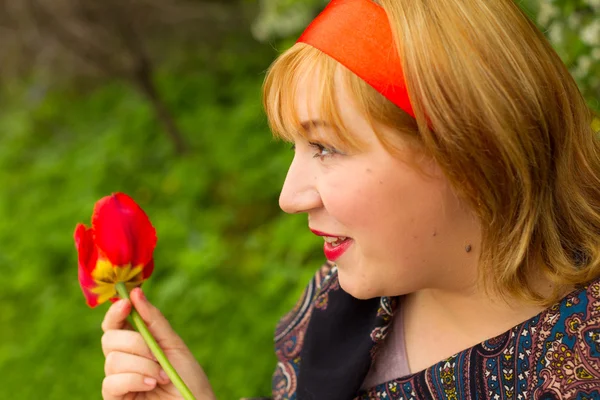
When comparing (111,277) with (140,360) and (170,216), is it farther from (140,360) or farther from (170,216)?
(170,216)

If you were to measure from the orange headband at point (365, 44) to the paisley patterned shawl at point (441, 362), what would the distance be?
0.51 m

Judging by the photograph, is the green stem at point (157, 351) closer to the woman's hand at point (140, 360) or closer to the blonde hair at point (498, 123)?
the woman's hand at point (140, 360)

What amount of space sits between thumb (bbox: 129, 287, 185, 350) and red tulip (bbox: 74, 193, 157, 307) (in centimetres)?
6

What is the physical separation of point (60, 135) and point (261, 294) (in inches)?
163

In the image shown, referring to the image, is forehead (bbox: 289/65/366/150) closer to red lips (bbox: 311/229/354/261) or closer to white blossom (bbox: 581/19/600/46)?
red lips (bbox: 311/229/354/261)

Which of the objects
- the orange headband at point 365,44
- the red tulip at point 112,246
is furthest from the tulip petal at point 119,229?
the orange headband at point 365,44

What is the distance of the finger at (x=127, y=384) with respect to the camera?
5.32 ft

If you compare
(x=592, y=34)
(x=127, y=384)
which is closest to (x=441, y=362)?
(x=127, y=384)

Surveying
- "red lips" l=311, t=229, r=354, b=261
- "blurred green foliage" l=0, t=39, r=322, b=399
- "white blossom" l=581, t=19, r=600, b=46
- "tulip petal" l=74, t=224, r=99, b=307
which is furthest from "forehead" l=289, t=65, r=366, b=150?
"blurred green foliage" l=0, t=39, r=322, b=399

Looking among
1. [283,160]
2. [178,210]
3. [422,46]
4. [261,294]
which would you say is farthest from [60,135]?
[422,46]

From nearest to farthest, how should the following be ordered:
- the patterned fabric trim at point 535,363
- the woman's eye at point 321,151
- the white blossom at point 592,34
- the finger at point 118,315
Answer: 1. the patterned fabric trim at point 535,363
2. the woman's eye at point 321,151
3. the finger at point 118,315
4. the white blossom at point 592,34

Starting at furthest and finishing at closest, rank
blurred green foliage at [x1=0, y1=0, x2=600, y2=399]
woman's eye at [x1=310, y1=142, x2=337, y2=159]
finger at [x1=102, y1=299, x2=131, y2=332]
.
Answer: blurred green foliage at [x1=0, y1=0, x2=600, y2=399] < finger at [x1=102, y1=299, x2=131, y2=332] < woman's eye at [x1=310, y1=142, x2=337, y2=159]

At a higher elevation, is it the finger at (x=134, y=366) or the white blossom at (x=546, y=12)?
the white blossom at (x=546, y=12)

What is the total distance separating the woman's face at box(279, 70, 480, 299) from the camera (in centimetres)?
139
